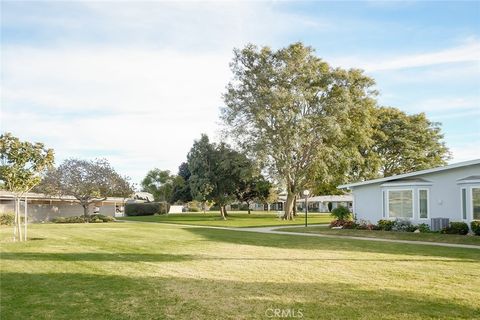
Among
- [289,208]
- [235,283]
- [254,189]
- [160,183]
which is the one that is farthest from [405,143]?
[235,283]

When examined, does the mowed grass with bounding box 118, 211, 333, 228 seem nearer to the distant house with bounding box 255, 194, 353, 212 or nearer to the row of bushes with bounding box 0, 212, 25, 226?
the row of bushes with bounding box 0, 212, 25, 226

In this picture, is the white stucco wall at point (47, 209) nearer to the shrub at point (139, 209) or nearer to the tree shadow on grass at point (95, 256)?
the shrub at point (139, 209)

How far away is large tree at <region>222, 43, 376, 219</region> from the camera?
36.9 metres

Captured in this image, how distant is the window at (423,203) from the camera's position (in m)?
22.8

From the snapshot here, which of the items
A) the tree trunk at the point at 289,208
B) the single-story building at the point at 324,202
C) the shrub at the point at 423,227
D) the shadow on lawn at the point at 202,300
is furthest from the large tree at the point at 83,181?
the single-story building at the point at 324,202

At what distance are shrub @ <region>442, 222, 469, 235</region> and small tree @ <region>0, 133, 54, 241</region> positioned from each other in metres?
18.5

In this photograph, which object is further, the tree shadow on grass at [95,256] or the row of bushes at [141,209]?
the row of bushes at [141,209]

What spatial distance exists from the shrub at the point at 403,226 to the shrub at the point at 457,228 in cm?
206

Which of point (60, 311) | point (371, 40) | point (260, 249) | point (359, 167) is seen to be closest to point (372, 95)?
point (359, 167)

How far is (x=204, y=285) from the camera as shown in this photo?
8.82 m

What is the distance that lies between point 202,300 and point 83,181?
117ft

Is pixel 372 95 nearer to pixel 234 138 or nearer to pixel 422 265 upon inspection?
pixel 234 138

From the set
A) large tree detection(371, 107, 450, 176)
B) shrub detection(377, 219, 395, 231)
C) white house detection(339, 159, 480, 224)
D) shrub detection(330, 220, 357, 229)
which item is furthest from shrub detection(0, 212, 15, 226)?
large tree detection(371, 107, 450, 176)

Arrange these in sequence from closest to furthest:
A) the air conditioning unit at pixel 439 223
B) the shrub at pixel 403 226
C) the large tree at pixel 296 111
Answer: the air conditioning unit at pixel 439 223 → the shrub at pixel 403 226 → the large tree at pixel 296 111
